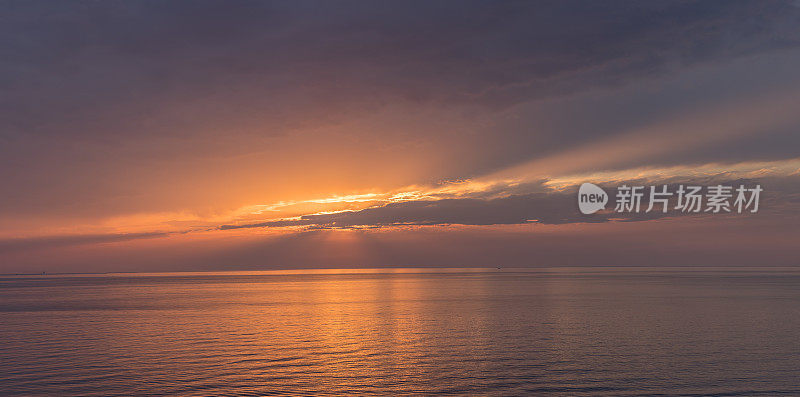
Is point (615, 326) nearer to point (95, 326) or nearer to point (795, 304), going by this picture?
point (795, 304)

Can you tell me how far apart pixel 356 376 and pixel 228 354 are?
17.7 metres

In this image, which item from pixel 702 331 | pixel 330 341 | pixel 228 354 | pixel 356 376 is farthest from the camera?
pixel 702 331

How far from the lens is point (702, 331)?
74375 mm

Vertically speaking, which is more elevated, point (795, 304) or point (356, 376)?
point (356, 376)

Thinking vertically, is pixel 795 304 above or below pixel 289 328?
below

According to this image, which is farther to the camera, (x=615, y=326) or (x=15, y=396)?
(x=615, y=326)

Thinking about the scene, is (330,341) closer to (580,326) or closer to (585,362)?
(585,362)

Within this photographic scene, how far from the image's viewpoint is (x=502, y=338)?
227 feet

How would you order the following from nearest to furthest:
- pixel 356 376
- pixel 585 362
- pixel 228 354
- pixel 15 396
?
1. pixel 15 396
2. pixel 356 376
3. pixel 585 362
4. pixel 228 354

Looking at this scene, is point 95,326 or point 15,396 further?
point 95,326

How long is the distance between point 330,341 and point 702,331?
47164 mm

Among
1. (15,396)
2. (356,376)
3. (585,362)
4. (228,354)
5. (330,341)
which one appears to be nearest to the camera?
(15,396)

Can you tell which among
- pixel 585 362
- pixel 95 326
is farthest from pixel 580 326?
pixel 95 326

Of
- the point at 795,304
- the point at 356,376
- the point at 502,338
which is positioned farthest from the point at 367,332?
the point at 795,304
